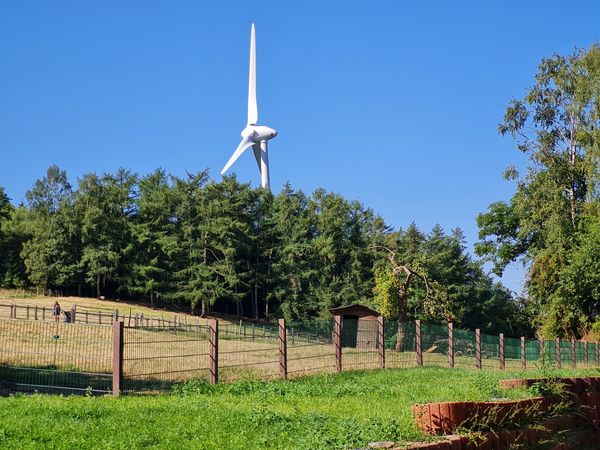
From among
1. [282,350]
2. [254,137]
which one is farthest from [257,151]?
[282,350]

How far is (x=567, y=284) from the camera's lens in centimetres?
4450

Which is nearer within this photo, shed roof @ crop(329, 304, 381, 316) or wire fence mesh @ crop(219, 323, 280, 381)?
wire fence mesh @ crop(219, 323, 280, 381)

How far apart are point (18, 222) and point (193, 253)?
78.3 ft

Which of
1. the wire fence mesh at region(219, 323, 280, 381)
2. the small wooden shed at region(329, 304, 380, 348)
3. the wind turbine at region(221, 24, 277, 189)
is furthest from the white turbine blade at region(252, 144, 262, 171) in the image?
the small wooden shed at region(329, 304, 380, 348)

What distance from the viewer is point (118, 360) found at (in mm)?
12938

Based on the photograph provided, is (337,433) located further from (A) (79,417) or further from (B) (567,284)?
(B) (567,284)

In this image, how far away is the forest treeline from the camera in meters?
76.6

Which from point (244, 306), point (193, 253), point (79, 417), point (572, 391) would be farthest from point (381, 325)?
point (244, 306)

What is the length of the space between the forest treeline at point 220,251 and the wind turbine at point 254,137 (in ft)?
13.9

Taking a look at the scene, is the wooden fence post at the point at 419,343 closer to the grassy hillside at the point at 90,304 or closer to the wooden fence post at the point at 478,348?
the wooden fence post at the point at 478,348

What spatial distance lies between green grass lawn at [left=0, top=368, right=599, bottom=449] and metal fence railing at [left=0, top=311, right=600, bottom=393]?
239 cm

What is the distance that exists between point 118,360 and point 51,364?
23.0ft

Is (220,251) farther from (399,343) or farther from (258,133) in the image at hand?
(399,343)

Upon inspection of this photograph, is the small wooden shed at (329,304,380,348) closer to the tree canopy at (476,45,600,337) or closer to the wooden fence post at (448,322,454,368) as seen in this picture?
the wooden fence post at (448,322,454,368)
